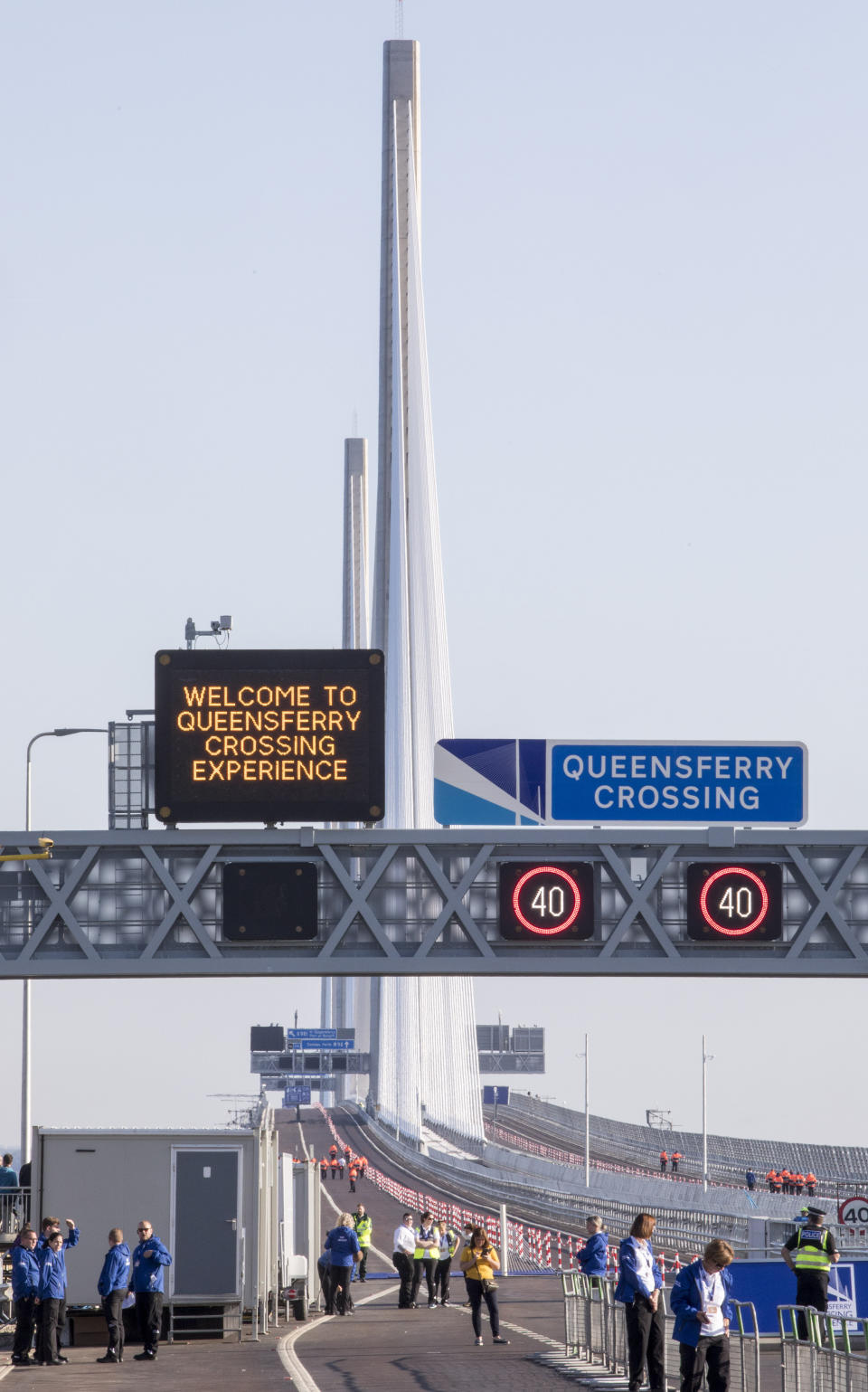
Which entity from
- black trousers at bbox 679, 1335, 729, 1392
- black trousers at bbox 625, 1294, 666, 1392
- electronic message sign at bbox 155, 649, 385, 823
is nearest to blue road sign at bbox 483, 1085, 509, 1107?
electronic message sign at bbox 155, 649, 385, 823

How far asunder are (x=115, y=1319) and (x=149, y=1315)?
0.58 metres

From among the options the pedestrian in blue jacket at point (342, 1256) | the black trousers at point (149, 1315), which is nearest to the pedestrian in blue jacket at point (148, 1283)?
the black trousers at point (149, 1315)

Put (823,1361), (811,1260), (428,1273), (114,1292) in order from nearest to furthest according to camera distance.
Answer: (823,1361)
(811,1260)
(114,1292)
(428,1273)

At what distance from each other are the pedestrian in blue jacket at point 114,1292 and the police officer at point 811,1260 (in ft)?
26.2

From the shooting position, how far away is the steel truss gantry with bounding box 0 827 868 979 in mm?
27203

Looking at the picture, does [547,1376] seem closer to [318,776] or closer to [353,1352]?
[353,1352]

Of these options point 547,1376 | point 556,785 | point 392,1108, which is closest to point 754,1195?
point 556,785

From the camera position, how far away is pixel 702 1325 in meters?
17.8

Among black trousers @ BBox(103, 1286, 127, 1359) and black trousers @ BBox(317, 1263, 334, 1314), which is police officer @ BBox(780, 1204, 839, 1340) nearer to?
black trousers @ BBox(103, 1286, 127, 1359)

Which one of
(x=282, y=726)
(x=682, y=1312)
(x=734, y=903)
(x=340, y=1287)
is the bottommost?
(x=340, y=1287)

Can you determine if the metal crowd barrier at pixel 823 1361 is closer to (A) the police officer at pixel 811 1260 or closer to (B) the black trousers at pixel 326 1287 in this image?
(A) the police officer at pixel 811 1260

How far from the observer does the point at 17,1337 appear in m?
25.6

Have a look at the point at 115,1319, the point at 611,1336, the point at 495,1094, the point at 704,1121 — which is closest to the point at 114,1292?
the point at 115,1319

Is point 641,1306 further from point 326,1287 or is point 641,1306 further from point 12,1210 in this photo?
point 326,1287
